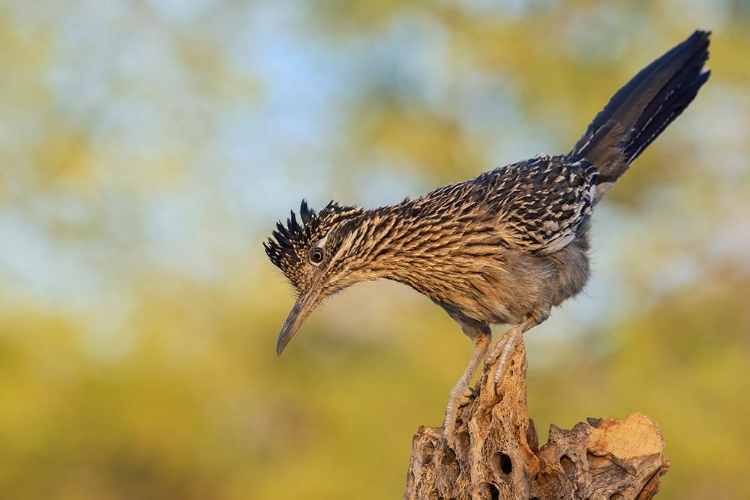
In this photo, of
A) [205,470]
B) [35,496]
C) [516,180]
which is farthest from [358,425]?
[516,180]

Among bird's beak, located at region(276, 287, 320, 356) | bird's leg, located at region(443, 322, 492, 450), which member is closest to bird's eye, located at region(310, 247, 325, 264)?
bird's beak, located at region(276, 287, 320, 356)

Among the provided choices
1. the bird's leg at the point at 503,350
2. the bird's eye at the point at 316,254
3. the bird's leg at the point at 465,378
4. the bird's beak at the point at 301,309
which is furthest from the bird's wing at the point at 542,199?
Answer: the bird's beak at the point at 301,309

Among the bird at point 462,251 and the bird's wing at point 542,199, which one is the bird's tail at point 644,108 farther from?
the bird at point 462,251

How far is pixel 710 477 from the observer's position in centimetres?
1175

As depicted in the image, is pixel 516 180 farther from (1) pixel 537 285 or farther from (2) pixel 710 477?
(2) pixel 710 477

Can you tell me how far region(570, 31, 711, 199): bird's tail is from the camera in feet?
20.4

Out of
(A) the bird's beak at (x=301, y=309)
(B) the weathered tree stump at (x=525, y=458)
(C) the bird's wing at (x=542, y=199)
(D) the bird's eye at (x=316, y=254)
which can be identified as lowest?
(B) the weathered tree stump at (x=525, y=458)

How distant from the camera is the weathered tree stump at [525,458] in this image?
423 cm

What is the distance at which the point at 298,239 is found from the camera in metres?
5.22

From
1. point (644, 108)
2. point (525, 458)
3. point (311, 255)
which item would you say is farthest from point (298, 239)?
point (644, 108)

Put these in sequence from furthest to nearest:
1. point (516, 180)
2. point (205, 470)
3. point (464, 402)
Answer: point (205, 470) < point (516, 180) < point (464, 402)

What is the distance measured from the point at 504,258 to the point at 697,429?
→ 6.97 metres

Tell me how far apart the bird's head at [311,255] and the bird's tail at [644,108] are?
1.84 meters

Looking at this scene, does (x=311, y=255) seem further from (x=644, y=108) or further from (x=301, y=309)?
(x=644, y=108)
